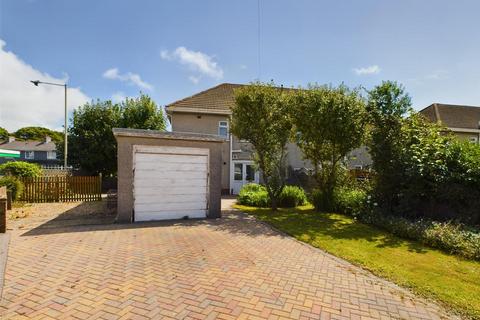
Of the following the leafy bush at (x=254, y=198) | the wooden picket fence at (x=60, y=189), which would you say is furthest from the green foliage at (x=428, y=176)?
the wooden picket fence at (x=60, y=189)

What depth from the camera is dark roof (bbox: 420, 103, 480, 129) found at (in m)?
27.2

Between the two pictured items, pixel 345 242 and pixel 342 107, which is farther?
pixel 342 107

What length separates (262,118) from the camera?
42.1 ft

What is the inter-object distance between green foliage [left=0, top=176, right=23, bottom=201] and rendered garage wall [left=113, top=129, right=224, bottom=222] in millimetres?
8533

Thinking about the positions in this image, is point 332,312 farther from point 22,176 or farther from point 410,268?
point 22,176

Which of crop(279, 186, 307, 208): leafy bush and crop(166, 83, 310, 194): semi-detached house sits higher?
crop(166, 83, 310, 194): semi-detached house

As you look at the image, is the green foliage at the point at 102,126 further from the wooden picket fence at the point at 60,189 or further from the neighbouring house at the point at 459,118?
the neighbouring house at the point at 459,118

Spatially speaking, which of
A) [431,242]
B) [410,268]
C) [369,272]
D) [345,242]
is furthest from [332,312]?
[431,242]

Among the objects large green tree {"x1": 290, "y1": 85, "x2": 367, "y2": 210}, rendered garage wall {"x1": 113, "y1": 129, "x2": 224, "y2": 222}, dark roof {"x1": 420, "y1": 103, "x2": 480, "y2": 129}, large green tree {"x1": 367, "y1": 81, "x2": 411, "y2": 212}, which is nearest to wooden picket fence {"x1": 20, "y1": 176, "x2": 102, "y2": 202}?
rendered garage wall {"x1": 113, "y1": 129, "x2": 224, "y2": 222}

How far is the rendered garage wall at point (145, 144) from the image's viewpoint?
1005 cm

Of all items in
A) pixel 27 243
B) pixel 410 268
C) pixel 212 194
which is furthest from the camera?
pixel 212 194

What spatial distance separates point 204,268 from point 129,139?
20.0 ft

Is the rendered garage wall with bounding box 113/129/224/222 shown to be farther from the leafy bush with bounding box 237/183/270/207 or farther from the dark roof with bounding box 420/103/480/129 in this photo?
the dark roof with bounding box 420/103/480/129

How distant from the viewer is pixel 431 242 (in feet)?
26.5
